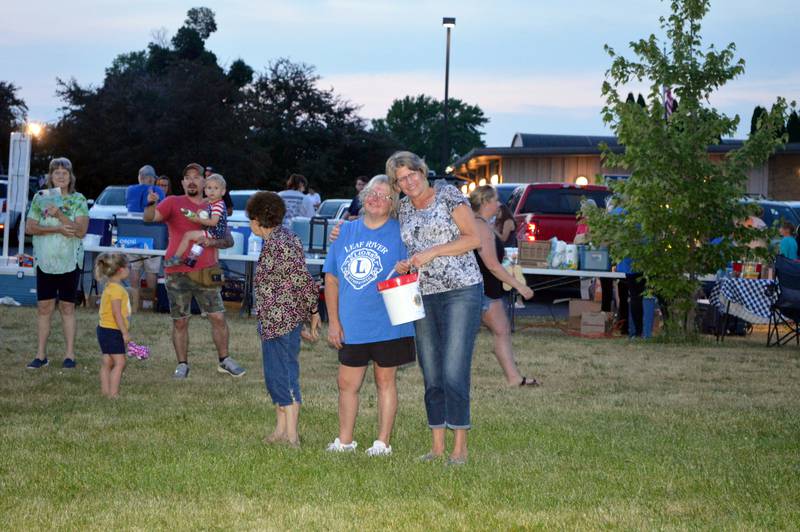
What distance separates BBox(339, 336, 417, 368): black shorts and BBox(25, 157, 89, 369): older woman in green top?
5155mm

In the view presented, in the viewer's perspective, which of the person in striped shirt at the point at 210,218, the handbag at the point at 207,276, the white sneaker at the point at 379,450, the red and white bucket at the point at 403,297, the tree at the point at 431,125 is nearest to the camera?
the red and white bucket at the point at 403,297

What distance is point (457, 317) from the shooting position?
23.6ft

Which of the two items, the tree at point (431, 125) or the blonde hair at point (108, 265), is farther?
the tree at point (431, 125)

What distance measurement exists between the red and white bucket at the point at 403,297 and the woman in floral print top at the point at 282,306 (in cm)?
104

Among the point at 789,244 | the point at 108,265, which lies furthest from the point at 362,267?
the point at 789,244

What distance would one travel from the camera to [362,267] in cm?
736

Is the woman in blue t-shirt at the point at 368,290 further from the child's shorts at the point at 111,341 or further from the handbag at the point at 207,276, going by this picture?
the handbag at the point at 207,276

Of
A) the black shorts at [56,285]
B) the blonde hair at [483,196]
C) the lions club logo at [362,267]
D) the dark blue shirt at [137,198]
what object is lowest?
the black shorts at [56,285]

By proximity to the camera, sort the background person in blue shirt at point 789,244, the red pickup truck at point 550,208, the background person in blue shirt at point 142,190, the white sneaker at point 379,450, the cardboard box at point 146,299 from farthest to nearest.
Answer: the red pickup truck at point 550,208 < the background person in blue shirt at point 789,244 < the cardboard box at point 146,299 < the background person in blue shirt at point 142,190 < the white sneaker at point 379,450

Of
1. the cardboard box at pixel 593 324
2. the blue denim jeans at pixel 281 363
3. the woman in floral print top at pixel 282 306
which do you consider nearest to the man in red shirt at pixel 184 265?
the woman in floral print top at pixel 282 306

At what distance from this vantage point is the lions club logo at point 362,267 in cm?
734

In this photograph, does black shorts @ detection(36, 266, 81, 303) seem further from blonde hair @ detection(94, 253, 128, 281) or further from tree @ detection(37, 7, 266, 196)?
tree @ detection(37, 7, 266, 196)

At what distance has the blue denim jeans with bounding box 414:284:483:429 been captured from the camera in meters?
7.22

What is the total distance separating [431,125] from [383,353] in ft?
407
